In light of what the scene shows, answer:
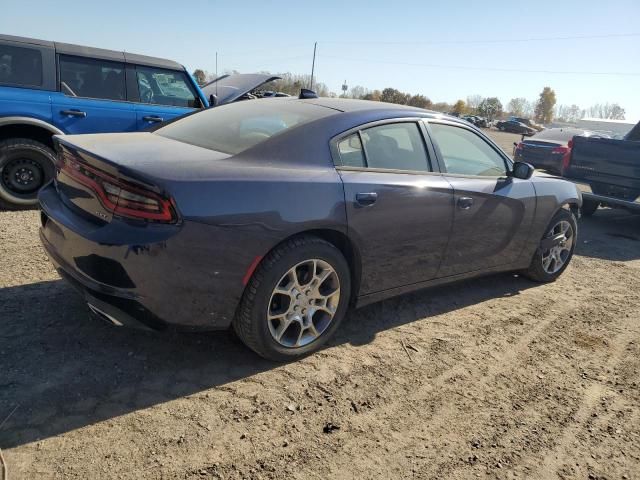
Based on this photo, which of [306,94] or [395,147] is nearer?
[395,147]

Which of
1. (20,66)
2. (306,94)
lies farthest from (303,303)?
(20,66)

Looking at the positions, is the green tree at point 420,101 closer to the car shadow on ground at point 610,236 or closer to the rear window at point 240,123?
the car shadow on ground at point 610,236

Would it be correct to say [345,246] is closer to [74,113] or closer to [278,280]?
[278,280]

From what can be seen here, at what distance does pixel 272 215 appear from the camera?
2.66m

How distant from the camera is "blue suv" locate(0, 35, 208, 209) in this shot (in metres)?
5.37

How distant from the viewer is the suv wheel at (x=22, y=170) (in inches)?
210

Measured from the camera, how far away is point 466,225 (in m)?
3.73

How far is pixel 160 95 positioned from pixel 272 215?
14.6 ft

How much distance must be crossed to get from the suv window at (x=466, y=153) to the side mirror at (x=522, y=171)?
0.27 feet

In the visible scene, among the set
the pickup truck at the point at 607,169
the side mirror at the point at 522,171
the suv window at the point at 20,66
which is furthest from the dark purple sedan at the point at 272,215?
the pickup truck at the point at 607,169

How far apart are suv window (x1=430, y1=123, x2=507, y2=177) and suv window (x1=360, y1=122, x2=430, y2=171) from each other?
22 centimetres

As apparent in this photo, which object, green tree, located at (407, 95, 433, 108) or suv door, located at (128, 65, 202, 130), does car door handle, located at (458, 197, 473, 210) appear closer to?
suv door, located at (128, 65, 202, 130)

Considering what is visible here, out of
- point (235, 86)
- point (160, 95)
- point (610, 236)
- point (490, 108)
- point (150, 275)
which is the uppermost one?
point (490, 108)

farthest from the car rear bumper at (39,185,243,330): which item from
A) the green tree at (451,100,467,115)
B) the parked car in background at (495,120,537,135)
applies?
the green tree at (451,100,467,115)
